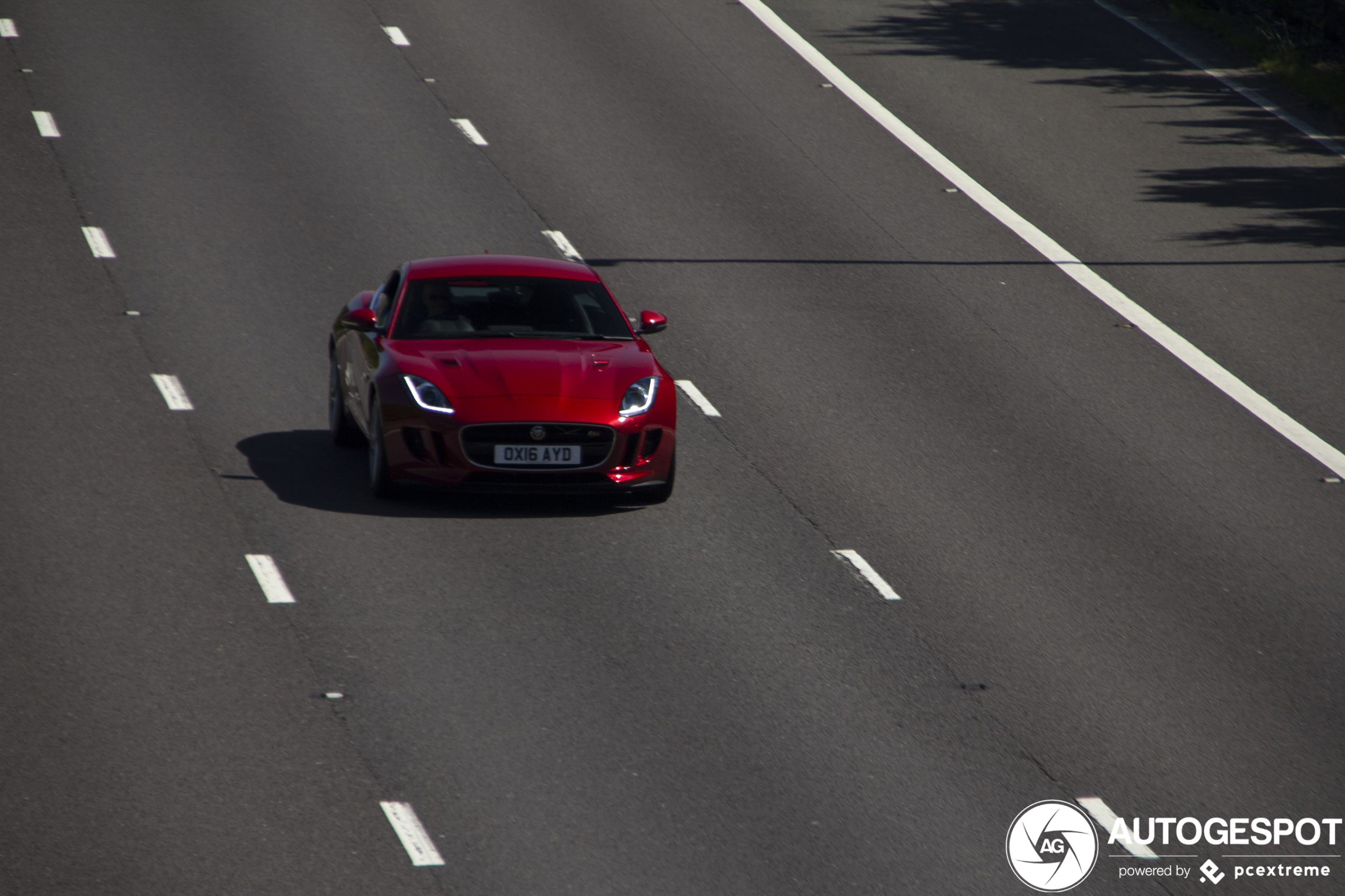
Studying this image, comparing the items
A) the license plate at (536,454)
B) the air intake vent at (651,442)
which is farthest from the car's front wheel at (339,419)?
the air intake vent at (651,442)

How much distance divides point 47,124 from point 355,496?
11716mm

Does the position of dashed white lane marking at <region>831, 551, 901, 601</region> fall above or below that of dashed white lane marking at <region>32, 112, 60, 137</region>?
above

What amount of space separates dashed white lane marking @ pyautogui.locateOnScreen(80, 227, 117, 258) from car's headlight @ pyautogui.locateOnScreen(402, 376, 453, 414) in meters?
7.20

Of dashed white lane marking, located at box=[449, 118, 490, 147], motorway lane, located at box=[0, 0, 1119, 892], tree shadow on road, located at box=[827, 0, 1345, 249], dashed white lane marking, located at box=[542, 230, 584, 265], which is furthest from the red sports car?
tree shadow on road, located at box=[827, 0, 1345, 249]

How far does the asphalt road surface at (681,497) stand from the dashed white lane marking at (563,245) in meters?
0.19

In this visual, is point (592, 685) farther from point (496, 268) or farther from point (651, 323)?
point (496, 268)

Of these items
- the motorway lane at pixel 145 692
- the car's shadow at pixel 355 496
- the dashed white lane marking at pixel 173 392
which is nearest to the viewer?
the motorway lane at pixel 145 692

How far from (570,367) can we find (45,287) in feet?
23.3

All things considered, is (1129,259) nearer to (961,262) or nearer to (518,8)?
(961,262)

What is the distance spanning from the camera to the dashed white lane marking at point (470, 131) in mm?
21791

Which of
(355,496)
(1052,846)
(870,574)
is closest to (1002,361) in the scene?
(870,574)

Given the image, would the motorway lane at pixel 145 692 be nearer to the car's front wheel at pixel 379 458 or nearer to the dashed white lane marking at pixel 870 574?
the car's front wheel at pixel 379 458

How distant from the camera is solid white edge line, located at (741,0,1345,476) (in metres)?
14.4

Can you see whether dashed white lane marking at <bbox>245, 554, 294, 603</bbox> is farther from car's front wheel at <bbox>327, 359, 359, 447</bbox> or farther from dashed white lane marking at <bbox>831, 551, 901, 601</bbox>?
dashed white lane marking at <bbox>831, 551, 901, 601</bbox>
